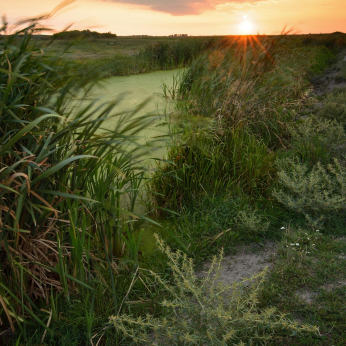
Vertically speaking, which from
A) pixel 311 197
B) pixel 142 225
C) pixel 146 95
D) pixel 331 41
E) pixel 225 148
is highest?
pixel 331 41

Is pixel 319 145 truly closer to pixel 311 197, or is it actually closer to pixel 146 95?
pixel 311 197

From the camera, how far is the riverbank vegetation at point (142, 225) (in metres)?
1.28

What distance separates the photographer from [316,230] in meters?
2.07

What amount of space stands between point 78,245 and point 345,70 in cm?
590

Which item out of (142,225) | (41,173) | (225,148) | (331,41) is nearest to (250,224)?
(142,225)

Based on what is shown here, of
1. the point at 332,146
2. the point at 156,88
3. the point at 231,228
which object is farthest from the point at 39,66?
the point at 156,88

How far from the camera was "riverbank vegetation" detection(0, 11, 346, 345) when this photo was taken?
1.28 metres

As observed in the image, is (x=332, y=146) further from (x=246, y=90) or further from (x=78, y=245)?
(x=78, y=245)

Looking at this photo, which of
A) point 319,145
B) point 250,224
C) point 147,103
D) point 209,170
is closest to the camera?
point 147,103

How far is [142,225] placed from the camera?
2.17 metres

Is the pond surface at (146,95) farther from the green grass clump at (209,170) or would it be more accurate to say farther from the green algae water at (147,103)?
the green grass clump at (209,170)

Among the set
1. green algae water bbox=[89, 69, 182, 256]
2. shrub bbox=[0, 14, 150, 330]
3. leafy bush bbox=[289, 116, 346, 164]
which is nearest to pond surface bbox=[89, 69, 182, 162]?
green algae water bbox=[89, 69, 182, 256]

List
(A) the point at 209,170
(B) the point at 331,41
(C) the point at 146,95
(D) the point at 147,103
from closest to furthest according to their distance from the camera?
(D) the point at 147,103 < (A) the point at 209,170 < (C) the point at 146,95 < (B) the point at 331,41

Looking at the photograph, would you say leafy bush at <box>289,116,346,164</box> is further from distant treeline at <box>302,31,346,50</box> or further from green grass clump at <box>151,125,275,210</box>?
distant treeline at <box>302,31,346,50</box>
